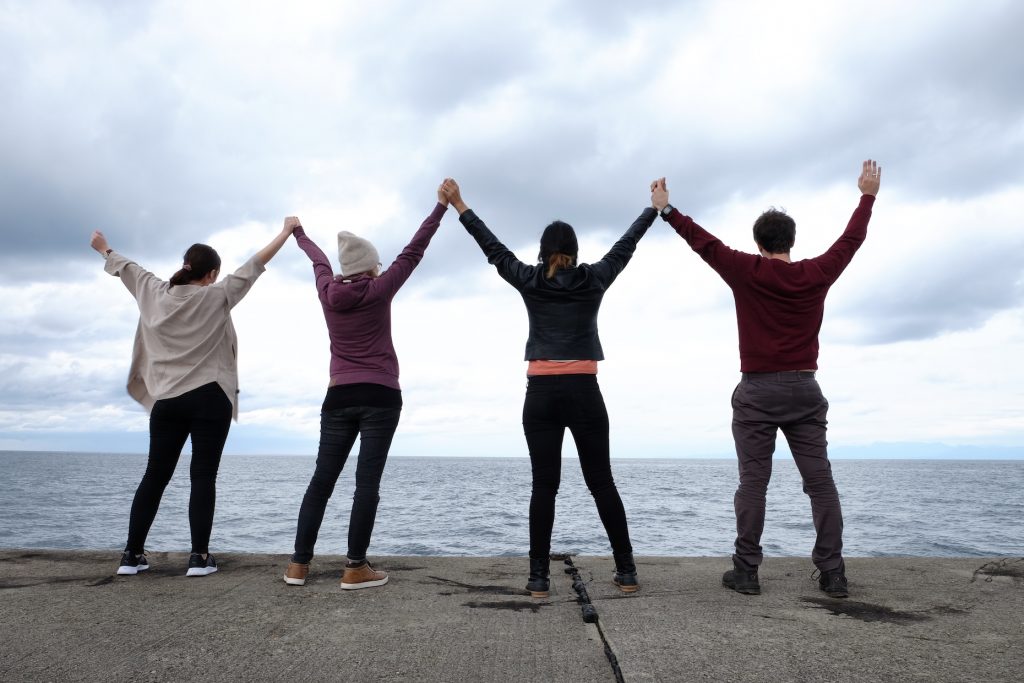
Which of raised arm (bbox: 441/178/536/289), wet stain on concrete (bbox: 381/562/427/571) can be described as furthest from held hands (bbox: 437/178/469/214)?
wet stain on concrete (bbox: 381/562/427/571)

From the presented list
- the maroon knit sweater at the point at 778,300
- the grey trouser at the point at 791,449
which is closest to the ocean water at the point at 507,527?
the grey trouser at the point at 791,449

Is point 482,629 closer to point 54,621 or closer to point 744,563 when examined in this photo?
point 744,563

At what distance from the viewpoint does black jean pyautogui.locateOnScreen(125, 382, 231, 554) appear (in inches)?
158

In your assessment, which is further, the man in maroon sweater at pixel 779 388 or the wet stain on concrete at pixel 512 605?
the man in maroon sweater at pixel 779 388

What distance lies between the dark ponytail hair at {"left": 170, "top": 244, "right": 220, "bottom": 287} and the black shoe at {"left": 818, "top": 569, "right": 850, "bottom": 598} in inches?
163

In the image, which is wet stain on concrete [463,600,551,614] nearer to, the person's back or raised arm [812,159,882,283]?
the person's back

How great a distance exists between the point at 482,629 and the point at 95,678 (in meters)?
1.47

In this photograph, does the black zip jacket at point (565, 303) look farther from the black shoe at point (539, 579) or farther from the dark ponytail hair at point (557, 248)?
the black shoe at point (539, 579)

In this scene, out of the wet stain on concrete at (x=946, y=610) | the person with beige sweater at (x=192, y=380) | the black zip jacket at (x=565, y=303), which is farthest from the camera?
the person with beige sweater at (x=192, y=380)

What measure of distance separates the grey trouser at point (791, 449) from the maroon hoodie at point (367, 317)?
82.6 inches

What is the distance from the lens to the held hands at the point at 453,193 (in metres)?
3.99

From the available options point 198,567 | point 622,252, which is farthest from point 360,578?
point 622,252

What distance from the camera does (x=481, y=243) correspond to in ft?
13.0

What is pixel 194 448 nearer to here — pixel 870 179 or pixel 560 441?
pixel 560 441
